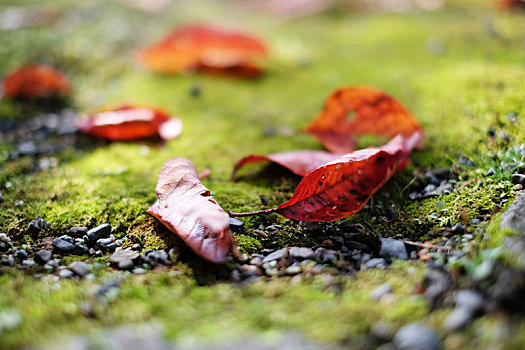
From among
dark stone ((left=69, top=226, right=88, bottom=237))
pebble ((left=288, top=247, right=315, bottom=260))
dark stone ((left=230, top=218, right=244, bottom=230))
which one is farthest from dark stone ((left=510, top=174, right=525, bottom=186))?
dark stone ((left=69, top=226, right=88, bottom=237))

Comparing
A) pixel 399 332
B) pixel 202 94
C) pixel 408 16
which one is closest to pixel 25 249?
pixel 399 332

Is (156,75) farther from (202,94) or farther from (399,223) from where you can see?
(399,223)

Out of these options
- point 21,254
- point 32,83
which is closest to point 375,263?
point 21,254

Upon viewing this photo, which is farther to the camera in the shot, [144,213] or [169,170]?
[144,213]

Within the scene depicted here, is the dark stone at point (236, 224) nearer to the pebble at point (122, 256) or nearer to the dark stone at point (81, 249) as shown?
the pebble at point (122, 256)

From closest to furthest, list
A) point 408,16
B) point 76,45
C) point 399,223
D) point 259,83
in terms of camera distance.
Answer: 1. point 399,223
2. point 259,83
3. point 76,45
4. point 408,16

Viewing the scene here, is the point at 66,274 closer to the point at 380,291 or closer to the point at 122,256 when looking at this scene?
the point at 122,256

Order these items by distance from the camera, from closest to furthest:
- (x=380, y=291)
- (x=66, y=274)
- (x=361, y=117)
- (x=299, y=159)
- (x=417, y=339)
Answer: (x=417, y=339) < (x=380, y=291) < (x=66, y=274) < (x=299, y=159) < (x=361, y=117)
